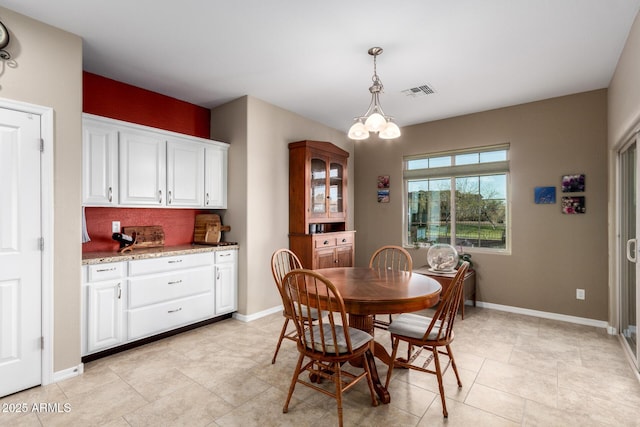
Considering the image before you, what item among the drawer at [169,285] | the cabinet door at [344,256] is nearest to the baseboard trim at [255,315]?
the drawer at [169,285]

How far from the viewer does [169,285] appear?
317 cm

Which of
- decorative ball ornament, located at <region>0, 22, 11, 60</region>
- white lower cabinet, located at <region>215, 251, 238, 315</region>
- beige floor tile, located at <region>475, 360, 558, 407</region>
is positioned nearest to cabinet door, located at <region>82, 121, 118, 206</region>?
decorative ball ornament, located at <region>0, 22, 11, 60</region>

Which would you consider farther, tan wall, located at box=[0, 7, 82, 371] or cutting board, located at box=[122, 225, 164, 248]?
cutting board, located at box=[122, 225, 164, 248]

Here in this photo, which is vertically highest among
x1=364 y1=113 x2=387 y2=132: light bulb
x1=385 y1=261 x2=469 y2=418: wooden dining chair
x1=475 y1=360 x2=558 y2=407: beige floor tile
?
x1=364 y1=113 x2=387 y2=132: light bulb

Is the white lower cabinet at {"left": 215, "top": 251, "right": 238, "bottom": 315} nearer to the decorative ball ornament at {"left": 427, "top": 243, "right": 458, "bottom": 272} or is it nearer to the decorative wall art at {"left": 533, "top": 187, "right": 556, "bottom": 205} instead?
the decorative ball ornament at {"left": 427, "top": 243, "right": 458, "bottom": 272}

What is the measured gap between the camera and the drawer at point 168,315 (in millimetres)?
2908

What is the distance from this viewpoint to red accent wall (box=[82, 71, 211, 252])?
3.13 meters

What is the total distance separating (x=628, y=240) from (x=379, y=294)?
8.05 ft

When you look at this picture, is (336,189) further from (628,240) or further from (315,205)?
(628,240)

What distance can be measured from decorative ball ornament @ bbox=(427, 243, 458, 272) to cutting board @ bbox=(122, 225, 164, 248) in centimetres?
321

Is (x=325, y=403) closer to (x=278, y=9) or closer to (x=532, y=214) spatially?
(x=278, y=9)

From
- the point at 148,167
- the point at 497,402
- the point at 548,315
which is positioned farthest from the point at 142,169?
the point at 548,315

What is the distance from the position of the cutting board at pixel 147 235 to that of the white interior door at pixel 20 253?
1023 mm

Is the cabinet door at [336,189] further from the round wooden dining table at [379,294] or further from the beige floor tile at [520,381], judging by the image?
the beige floor tile at [520,381]
